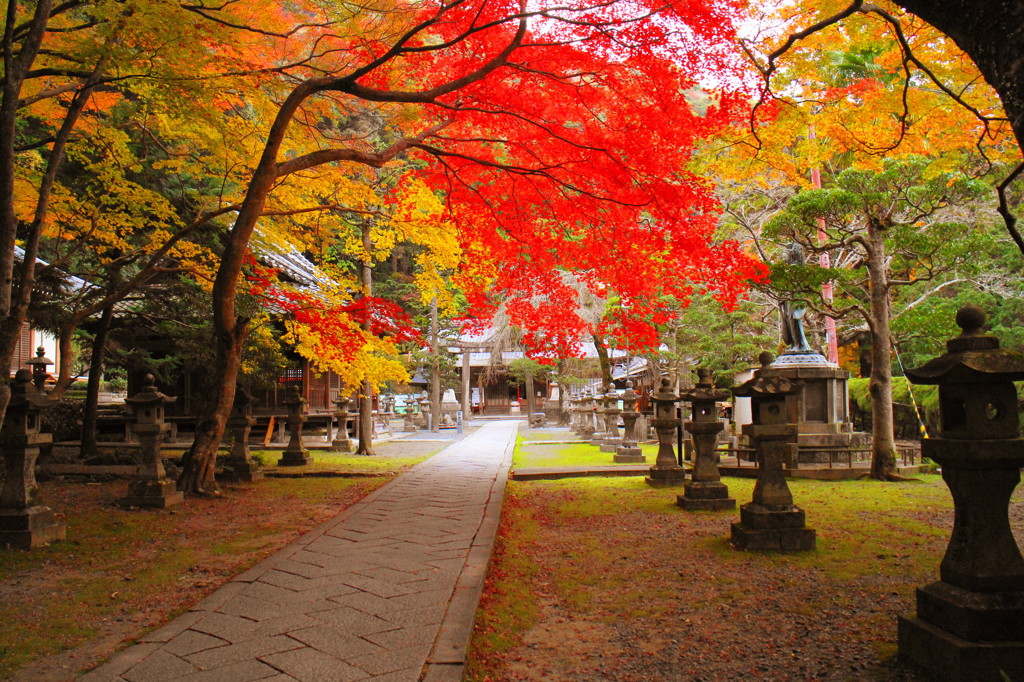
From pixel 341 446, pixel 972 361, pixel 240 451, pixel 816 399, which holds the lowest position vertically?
pixel 341 446

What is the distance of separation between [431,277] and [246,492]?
17.3 feet

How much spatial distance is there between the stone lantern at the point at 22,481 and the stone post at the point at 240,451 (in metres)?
4.03

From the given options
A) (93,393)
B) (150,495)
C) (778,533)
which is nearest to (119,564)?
(150,495)

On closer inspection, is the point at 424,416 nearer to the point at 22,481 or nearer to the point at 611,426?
the point at 611,426

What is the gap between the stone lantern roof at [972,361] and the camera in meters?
3.08

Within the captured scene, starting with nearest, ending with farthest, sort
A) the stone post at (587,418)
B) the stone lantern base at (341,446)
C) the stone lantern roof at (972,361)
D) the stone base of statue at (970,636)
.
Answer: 1. the stone base of statue at (970,636)
2. the stone lantern roof at (972,361)
3. the stone lantern base at (341,446)
4. the stone post at (587,418)

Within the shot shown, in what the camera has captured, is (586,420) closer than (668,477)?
No

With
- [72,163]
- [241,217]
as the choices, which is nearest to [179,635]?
[241,217]

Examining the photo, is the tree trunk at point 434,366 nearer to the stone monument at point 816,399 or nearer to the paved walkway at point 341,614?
the stone monument at point 816,399

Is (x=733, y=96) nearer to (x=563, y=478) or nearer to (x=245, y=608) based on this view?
(x=563, y=478)

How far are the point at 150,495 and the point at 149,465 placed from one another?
38cm

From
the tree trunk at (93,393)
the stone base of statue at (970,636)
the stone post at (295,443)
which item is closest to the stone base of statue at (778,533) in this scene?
the stone base of statue at (970,636)

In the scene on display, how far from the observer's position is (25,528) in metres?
5.71

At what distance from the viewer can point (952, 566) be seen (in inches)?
125
